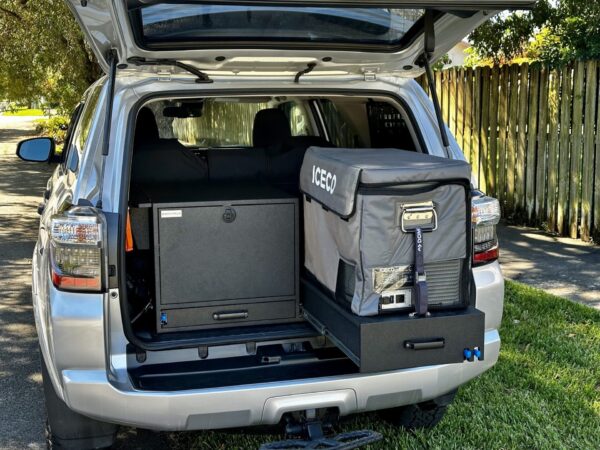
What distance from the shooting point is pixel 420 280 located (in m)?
2.86

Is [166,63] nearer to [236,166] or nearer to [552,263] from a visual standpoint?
[236,166]

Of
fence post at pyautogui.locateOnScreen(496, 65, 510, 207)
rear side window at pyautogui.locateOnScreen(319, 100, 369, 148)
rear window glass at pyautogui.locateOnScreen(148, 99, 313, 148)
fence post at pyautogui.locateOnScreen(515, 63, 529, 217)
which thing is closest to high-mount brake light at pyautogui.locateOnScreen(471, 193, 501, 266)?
rear side window at pyautogui.locateOnScreen(319, 100, 369, 148)

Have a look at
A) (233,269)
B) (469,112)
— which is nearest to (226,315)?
(233,269)

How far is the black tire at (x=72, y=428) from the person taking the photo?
3.18 metres

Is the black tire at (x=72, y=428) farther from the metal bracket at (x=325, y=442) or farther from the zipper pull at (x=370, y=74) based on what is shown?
the zipper pull at (x=370, y=74)

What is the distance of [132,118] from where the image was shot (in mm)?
3271

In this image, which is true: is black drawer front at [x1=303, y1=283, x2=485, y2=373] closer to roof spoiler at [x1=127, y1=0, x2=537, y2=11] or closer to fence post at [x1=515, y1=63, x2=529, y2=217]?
roof spoiler at [x1=127, y1=0, x2=537, y2=11]

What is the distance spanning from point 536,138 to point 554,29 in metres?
1.71

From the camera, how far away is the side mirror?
487cm

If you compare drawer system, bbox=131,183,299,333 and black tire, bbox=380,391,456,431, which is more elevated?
drawer system, bbox=131,183,299,333

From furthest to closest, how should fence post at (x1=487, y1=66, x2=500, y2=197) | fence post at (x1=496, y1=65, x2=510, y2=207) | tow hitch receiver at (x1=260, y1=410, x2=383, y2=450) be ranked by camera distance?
fence post at (x1=487, y1=66, x2=500, y2=197) < fence post at (x1=496, y1=65, x2=510, y2=207) < tow hitch receiver at (x1=260, y1=410, x2=383, y2=450)

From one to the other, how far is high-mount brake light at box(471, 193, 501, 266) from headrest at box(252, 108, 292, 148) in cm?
173

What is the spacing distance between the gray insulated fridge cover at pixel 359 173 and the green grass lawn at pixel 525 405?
113 cm

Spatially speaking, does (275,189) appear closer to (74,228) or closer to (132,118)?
(132,118)
